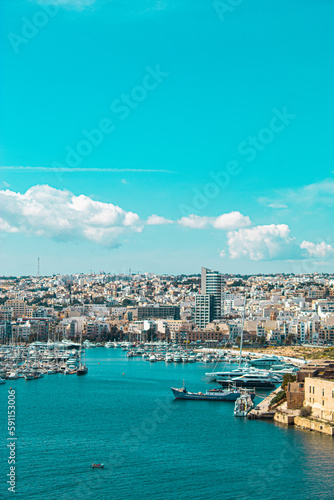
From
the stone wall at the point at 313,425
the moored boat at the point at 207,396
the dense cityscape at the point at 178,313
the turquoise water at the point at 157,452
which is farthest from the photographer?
the dense cityscape at the point at 178,313

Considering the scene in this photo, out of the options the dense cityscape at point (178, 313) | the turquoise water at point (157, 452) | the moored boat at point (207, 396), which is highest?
the dense cityscape at point (178, 313)

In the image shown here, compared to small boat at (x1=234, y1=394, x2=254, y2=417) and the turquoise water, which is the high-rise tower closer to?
the turquoise water

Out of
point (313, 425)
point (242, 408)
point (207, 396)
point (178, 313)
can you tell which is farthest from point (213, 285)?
point (313, 425)

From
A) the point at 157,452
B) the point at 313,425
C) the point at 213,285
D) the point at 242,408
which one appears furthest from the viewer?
the point at 213,285

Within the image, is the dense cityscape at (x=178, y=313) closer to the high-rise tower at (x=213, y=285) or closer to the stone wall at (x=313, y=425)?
the high-rise tower at (x=213, y=285)

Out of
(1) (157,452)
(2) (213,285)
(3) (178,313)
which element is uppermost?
(2) (213,285)

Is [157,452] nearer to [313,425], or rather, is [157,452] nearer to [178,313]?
[313,425]

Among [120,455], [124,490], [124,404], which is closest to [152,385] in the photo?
[124,404]

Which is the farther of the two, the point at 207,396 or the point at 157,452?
the point at 207,396

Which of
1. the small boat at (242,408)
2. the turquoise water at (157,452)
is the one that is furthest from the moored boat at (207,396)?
the small boat at (242,408)
